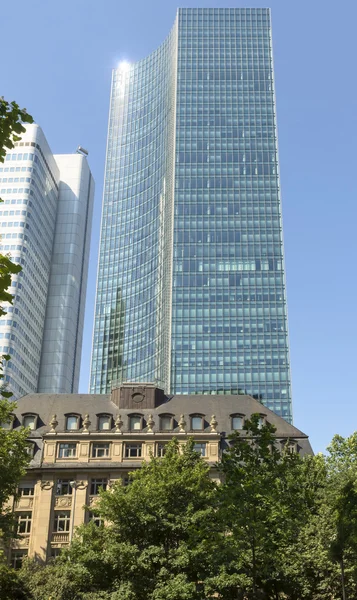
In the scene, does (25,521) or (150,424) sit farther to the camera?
(150,424)

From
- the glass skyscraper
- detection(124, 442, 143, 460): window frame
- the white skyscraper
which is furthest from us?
the white skyscraper

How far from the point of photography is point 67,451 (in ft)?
211

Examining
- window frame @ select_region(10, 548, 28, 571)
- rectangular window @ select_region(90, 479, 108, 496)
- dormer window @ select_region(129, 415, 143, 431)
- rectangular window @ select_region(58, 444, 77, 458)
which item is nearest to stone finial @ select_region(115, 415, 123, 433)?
dormer window @ select_region(129, 415, 143, 431)

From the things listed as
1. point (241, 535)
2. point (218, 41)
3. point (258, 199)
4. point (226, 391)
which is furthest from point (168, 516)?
point (218, 41)

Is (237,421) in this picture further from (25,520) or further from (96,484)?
(25,520)

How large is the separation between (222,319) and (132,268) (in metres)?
41.9

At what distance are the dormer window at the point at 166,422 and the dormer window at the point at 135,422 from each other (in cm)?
210

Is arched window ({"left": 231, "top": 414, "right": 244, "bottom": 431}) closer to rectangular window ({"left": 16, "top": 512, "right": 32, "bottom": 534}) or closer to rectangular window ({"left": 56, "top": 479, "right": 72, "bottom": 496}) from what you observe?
rectangular window ({"left": 56, "top": 479, "right": 72, "bottom": 496})

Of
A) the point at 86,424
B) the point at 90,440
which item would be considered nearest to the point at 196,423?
the point at 90,440

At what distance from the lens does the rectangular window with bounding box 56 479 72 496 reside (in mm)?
62656

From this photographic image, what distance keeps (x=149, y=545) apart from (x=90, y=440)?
21.9 m

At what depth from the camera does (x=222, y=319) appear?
486 feet

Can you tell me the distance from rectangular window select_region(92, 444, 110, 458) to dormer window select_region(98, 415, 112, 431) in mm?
1855

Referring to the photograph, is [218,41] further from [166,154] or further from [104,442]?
[104,442]
